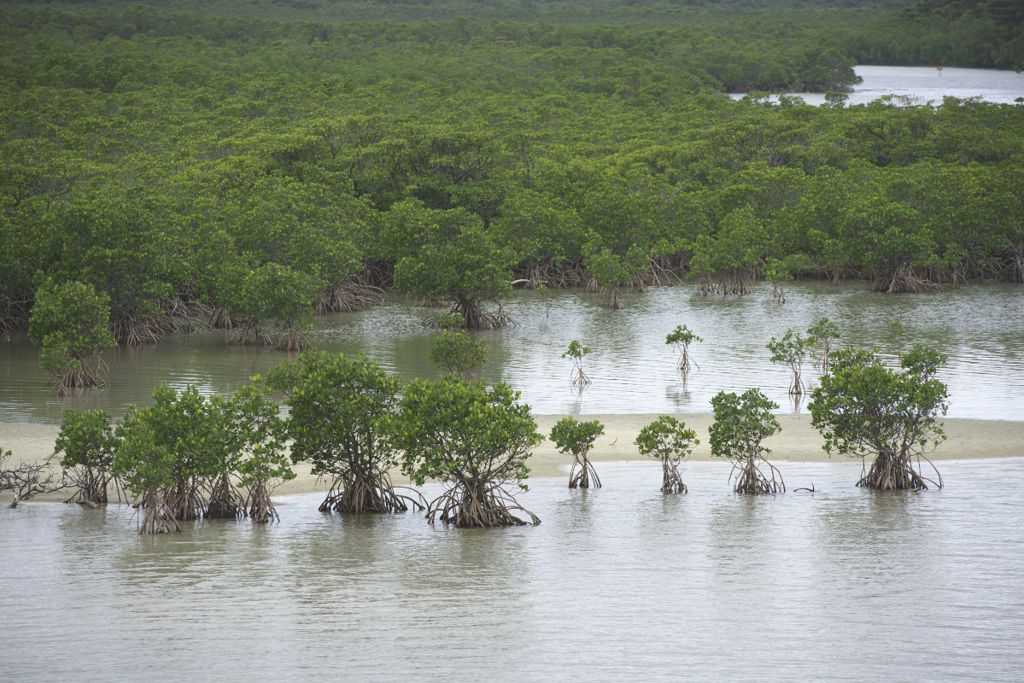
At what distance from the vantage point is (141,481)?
39.3ft

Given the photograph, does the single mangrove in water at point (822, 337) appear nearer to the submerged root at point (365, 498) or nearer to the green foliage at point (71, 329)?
the submerged root at point (365, 498)

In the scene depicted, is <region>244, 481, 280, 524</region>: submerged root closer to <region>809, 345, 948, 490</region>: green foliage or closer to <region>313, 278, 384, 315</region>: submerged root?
<region>809, 345, 948, 490</region>: green foliage

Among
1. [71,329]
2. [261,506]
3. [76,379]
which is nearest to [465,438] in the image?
[261,506]

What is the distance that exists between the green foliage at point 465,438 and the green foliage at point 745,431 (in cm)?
286

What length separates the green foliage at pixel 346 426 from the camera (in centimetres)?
1287

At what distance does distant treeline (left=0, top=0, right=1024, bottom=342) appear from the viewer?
2903 cm

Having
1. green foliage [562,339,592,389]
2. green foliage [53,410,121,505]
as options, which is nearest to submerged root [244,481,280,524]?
green foliage [53,410,121,505]

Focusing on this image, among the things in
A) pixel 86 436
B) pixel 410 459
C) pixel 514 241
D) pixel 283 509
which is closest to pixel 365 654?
pixel 410 459

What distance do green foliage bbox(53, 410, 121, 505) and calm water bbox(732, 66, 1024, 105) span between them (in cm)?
7536

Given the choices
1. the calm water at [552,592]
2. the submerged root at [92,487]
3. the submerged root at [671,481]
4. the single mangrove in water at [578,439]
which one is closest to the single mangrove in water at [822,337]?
the calm water at [552,592]

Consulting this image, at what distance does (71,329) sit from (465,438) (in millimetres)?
13077

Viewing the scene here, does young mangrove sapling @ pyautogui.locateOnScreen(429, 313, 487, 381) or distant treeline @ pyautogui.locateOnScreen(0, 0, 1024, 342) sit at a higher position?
distant treeline @ pyautogui.locateOnScreen(0, 0, 1024, 342)

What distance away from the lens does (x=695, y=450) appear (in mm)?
16656

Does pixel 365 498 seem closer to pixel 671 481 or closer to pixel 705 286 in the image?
pixel 671 481
